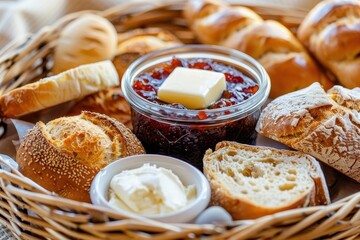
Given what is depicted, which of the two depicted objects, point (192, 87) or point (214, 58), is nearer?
point (192, 87)

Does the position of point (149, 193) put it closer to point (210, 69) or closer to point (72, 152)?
point (72, 152)

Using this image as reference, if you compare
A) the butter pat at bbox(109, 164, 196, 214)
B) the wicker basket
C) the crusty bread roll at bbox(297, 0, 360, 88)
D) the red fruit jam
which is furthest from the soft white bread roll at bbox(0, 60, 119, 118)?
the crusty bread roll at bbox(297, 0, 360, 88)

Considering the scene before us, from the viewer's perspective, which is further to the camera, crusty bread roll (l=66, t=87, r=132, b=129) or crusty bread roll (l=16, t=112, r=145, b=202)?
crusty bread roll (l=66, t=87, r=132, b=129)

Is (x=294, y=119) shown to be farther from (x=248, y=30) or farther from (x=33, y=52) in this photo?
(x=33, y=52)

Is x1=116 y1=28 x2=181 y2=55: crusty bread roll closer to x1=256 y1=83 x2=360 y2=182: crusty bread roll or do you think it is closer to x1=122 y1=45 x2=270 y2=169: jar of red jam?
x1=122 y1=45 x2=270 y2=169: jar of red jam

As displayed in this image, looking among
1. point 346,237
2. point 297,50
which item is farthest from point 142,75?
point 346,237

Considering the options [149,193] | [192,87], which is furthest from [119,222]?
[192,87]

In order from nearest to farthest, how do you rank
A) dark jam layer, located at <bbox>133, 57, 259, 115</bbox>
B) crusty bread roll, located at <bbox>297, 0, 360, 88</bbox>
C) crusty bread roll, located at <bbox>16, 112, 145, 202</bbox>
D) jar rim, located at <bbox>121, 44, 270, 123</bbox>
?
crusty bread roll, located at <bbox>16, 112, 145, 202</bbox>, jar rim, located at <bbox>121, 44, 270, 123</bbox>, dark jam layer, located at <bbox>133, 57, 259, 115</bbox>, crusty bread roll, located at <bbox>297, 0, 360, 88</bbox>
